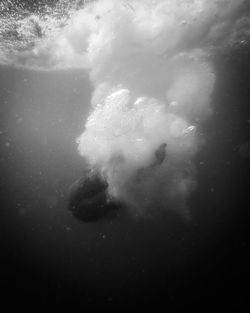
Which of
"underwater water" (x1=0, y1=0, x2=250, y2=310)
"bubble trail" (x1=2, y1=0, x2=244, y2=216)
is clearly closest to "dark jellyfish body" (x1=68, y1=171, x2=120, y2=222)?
"underwater water" (x1=0, y1=0, x2=250, y2=310)

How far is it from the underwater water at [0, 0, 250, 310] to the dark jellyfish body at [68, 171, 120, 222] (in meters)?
Result: 0.05

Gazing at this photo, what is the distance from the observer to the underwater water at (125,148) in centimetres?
1168

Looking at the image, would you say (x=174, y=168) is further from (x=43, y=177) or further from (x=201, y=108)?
(x=43, y=177)

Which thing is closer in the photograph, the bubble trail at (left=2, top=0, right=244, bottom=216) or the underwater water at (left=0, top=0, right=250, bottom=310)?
the bubble trail at (left=2, top=0, right=244, bottom=216)

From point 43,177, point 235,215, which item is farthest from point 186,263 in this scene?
point 43,177

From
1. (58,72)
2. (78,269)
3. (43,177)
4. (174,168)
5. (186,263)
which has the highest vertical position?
(43,177)

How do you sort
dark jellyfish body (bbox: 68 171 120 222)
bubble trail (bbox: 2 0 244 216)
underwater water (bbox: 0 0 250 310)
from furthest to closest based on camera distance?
underwater water (bbox: 0 0 250 310), bubble trail (bbox: 2 0 244 216), dark jellyfish body (bbox: 68 171 120 222)

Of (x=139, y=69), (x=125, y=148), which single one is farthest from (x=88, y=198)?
(x=139, y=69)

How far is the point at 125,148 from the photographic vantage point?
65.6 feet

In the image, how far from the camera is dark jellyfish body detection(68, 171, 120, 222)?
10.5 meters

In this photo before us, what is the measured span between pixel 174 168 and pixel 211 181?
62.0 ft

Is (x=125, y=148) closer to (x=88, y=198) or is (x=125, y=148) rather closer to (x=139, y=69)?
(x=139, y=69)

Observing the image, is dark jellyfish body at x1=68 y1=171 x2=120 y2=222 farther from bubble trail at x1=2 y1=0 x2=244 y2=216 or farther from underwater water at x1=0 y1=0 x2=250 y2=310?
bubble trail at x1=2 y1=0 x2=244 y2=216

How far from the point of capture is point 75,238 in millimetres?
39500
